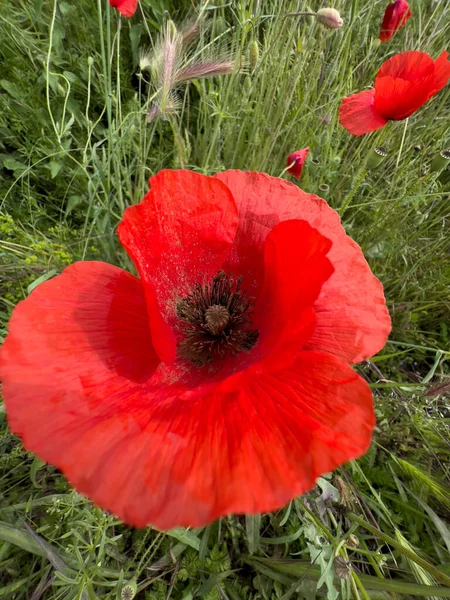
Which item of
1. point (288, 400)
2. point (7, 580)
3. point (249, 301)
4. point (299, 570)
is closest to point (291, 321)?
point (288, 400)

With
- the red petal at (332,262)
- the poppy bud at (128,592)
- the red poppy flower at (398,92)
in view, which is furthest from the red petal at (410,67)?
the poppy bud at (128,592)

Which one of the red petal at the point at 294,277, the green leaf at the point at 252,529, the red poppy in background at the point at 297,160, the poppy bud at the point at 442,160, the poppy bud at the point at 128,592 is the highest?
the poppy bud at the point at 442,160

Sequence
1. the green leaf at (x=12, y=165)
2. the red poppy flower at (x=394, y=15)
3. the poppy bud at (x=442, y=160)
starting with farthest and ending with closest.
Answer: the green leaf at (x=12, y=165) < the red poppy flower at (x=394, y=15) < the poppy bud at (x=442, y=160)

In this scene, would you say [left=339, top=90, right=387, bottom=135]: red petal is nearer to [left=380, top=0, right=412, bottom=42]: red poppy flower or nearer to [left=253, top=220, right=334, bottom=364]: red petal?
[left=380, top=0, right=412, bottom=42]: red poppy flower

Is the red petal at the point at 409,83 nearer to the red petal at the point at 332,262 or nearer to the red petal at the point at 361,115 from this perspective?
the red petal at the point at 361,115

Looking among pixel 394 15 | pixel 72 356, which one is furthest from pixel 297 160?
pixel 72 356

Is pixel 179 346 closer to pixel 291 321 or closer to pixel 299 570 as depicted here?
pixel 291 321

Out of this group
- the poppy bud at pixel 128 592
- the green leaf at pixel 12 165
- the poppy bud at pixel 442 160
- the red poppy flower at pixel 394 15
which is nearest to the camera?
the poppy bud at pixel 128 592
